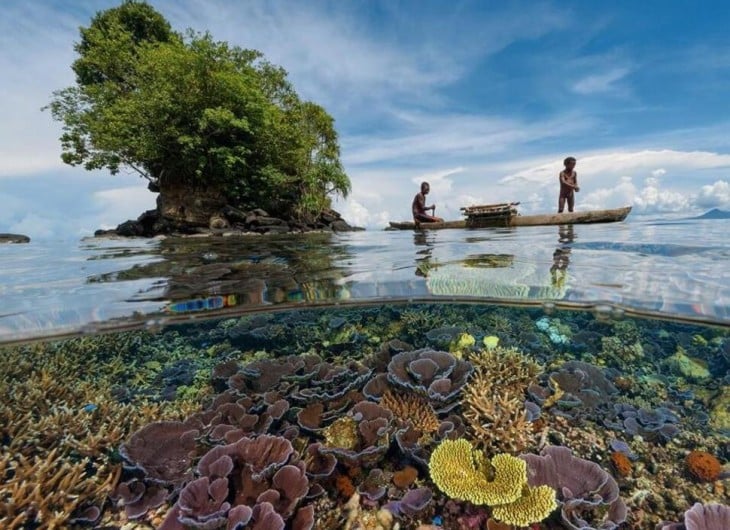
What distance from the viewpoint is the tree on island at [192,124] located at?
23.3m

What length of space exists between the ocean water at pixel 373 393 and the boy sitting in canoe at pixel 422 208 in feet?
28.6

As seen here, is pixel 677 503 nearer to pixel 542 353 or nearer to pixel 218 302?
pixel 542 353

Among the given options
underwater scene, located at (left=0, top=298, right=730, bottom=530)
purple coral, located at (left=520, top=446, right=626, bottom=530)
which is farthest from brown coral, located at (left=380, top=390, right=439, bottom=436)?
purple coral, located at (left=520, top=446, right=626, bottom=530)

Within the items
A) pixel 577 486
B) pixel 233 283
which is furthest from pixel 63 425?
pixel 577 486

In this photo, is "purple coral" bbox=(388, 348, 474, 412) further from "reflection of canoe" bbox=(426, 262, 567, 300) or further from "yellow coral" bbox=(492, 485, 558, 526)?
"reflection of canoe" bbox=(426, 262, 567, 300)

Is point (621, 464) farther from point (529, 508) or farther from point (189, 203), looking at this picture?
point (189, 203)

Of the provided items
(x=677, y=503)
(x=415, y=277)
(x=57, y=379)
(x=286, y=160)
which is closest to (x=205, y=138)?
(x=286, y=160)

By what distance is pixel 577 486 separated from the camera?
3.57 m

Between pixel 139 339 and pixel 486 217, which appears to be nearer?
pixel 139 339

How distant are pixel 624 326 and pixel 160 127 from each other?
27.8 m

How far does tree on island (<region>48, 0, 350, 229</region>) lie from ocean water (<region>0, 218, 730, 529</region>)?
731 inches

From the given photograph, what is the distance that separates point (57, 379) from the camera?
6.48 meters

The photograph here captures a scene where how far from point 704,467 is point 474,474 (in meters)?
3.22

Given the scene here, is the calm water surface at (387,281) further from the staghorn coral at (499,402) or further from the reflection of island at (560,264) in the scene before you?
the staghorn coral at (499,402)
